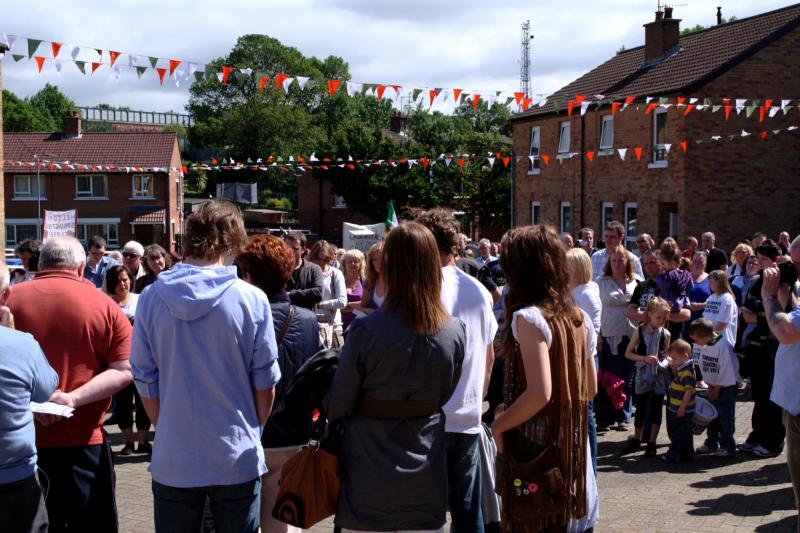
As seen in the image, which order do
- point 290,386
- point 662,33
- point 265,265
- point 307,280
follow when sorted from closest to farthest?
point 290,386, point 265,265, point 307,280, point 662,33

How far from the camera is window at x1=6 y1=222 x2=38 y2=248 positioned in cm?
5381

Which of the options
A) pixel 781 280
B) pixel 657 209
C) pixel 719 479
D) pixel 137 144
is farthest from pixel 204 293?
pixel 137 144

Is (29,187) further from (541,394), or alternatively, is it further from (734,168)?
(541,394)

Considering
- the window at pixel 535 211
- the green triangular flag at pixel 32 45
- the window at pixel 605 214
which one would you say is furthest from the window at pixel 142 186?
the green triangular flag at pixel 32 45

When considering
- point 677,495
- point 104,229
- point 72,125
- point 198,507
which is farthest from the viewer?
point 72,125

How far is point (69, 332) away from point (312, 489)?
1.53 meters

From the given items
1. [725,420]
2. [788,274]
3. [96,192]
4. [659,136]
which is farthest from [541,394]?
[96,192]

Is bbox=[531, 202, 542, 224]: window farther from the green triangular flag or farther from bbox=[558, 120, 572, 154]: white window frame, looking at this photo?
the green triangular flag

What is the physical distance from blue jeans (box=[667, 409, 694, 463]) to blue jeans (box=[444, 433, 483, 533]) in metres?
4.42

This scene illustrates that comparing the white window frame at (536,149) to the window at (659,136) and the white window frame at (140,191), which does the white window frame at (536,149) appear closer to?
the window at (659,136)

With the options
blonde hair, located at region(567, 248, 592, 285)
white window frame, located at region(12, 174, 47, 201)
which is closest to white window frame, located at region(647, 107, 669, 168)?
blonde hair, located at region(567, 248, 592, 285)

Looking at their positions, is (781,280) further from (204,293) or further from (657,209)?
(657,209)

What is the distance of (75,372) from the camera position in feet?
14.3

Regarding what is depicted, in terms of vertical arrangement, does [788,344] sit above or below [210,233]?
below
